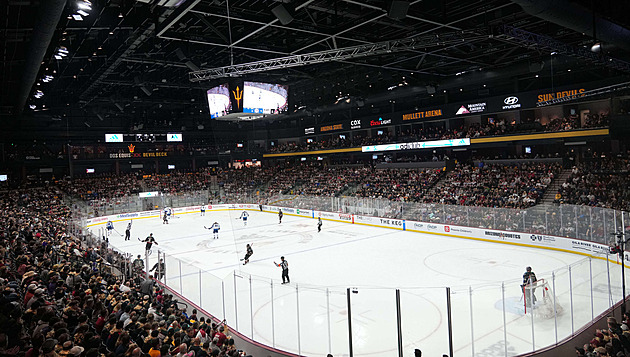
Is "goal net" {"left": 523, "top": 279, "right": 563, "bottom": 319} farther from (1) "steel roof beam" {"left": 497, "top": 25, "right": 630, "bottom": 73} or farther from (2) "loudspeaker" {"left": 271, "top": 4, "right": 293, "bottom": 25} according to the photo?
(2) "loudspeaker" {"left": 271, "top": 4, "right": 293, "bottom": 25}

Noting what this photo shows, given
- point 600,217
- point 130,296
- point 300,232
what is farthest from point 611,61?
point 130,296

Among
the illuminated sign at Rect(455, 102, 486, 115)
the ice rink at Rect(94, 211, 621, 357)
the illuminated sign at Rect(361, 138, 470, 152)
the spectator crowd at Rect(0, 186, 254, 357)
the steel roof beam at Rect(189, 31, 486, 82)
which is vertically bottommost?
the ice rink at Rect(94, 211, 621, 357)

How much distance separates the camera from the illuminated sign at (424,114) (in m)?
34.8

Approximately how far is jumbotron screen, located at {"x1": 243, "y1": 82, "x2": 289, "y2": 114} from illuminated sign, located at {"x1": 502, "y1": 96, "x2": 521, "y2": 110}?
57.1 ft

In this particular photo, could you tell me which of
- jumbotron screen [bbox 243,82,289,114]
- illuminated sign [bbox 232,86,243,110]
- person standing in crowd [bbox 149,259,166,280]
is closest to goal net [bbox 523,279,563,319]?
person standing in crowd [bbox 149,259,166,280]

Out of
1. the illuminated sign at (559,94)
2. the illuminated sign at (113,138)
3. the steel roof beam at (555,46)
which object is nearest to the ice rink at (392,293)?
the steel roof beam at (555,46)

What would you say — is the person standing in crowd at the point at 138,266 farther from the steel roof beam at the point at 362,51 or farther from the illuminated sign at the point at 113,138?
the illuminated sign at the point at 113,138

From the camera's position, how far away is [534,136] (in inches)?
1089

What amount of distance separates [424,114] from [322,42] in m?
18.3

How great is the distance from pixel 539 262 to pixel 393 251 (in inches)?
249

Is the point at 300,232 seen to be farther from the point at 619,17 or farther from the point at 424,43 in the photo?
the point at 619,17

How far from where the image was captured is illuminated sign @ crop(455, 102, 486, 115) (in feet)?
103

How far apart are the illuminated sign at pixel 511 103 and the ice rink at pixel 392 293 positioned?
46.4 ft

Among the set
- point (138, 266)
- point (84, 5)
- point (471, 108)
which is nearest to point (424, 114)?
point (471, 108)
